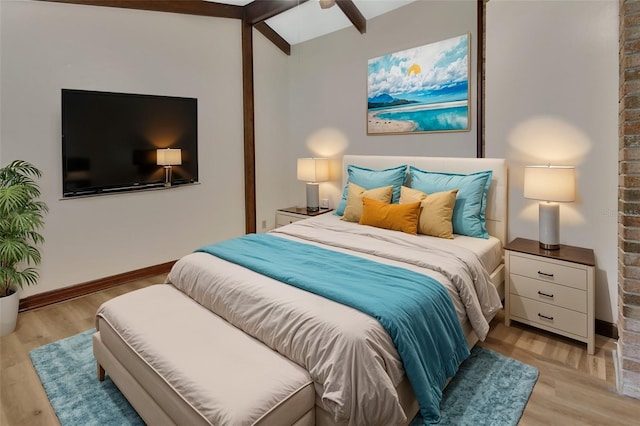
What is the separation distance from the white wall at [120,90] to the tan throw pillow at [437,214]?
8.39 ft

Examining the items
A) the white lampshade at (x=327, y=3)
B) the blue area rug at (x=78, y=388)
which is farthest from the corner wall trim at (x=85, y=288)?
the white lampshade at (x=327, y=3)

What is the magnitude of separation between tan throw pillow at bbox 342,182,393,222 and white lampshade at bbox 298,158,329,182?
894 mm

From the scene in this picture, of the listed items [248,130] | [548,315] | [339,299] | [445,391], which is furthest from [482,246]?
[248,130]

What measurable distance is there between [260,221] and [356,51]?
7.88 feet

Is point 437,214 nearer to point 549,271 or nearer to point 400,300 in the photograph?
point 549,271

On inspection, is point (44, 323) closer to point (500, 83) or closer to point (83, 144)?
point (83, 144)

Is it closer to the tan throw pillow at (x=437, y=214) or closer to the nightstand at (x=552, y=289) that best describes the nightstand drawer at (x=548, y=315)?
the nightstand at (x=552, y=289)

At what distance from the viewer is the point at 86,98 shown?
335 centimetres

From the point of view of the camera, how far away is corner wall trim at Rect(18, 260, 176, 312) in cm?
328

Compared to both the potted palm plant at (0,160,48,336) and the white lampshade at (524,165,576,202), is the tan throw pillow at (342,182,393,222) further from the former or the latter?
the potted palm plant at (0,160,48,336)

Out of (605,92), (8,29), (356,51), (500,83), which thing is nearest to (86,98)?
(8,29)

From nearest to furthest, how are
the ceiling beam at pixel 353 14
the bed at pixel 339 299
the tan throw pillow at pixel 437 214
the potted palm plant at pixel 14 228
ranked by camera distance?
the bed at pixel 339 299 < the potted palm plant at pixel 14 228 < the tan throw pillow at pixel 437 214 < the ceiling beam at pixel 353 14

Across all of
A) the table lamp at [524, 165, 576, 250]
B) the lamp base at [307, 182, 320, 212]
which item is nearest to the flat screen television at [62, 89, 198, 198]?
the lamp base at [307, 182, 320, 212]

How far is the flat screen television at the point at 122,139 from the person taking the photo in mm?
3322
